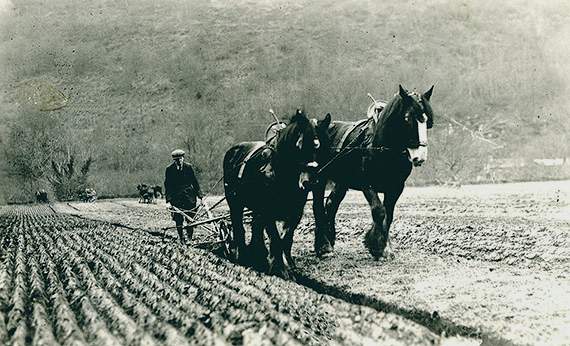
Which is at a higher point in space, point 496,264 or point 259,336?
point 259,336

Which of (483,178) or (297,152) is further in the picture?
(483,178)

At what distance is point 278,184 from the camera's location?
7832mm

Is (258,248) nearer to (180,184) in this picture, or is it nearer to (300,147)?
(300,147)

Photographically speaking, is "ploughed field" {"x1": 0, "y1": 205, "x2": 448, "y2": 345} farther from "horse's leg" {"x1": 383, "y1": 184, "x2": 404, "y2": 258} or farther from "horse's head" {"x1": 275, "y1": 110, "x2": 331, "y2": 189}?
"horse's leg" {"x1": 383, "y1": 184, "x2": 404, "y2": 258}

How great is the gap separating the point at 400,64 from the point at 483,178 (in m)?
9.52

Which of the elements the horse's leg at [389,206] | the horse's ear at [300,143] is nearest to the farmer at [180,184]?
the horse's leg at [389,206]

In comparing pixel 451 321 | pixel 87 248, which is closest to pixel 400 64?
pixel 87 248

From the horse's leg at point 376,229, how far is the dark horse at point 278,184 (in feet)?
4.55

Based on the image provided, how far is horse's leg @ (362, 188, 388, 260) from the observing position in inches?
359

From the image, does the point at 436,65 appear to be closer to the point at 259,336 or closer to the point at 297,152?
the point at 297,152

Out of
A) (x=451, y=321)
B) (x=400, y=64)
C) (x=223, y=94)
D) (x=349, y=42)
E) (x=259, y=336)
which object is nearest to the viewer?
(x=259, y=336)

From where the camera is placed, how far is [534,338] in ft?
16.8

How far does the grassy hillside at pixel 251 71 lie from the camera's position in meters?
37.7

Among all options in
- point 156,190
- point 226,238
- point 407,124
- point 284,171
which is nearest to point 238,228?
point 226,238
